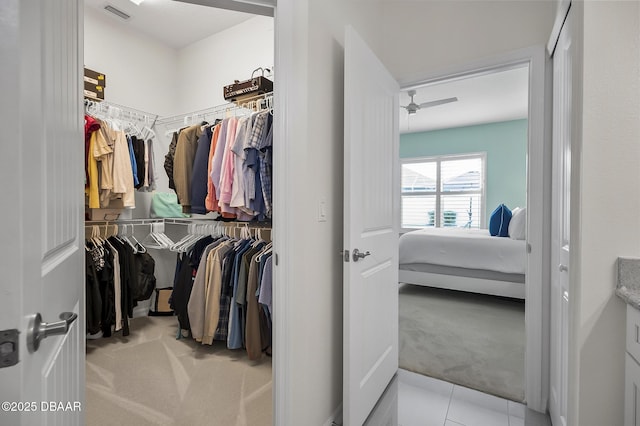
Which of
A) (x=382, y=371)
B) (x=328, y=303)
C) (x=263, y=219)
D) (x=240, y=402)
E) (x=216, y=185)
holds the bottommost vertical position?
(x=240, y=402)

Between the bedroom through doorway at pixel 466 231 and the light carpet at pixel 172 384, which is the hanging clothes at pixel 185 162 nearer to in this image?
the light carpet at pixel 172 384

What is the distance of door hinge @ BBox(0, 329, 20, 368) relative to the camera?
1.59 ft

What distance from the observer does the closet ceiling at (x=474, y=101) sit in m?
4.12

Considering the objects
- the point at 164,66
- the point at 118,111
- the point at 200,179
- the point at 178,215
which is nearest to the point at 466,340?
the point at 200,179

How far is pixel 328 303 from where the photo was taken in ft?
5.32

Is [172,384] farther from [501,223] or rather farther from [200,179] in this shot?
[501,223]

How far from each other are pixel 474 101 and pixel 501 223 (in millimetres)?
2105

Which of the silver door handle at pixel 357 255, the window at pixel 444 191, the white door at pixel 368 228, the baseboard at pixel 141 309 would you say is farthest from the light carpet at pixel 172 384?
the window at pixel 444 191

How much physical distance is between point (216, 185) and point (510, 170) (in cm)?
583

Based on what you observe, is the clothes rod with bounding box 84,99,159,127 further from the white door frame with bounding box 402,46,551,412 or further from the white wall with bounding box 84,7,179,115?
the white door frame with bounding box 402,46,551,412

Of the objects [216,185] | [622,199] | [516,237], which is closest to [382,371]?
[622,199]

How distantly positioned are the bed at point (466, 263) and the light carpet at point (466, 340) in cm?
20

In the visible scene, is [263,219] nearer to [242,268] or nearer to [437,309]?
[242,268]

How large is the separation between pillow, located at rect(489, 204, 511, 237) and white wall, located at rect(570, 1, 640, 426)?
327cm
